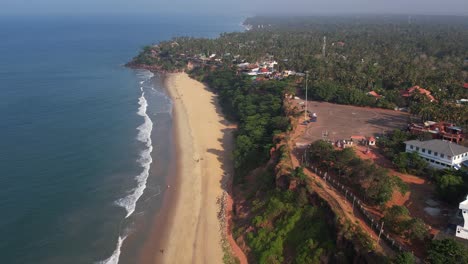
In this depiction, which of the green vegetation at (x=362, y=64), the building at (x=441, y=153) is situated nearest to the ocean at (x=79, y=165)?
the building at (x=441, y=153)

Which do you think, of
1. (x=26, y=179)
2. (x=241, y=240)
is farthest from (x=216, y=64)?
(x=241, y=240)

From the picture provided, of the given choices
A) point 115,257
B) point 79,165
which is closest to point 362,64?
point 79,165

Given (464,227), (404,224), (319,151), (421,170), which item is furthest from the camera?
(319,151)

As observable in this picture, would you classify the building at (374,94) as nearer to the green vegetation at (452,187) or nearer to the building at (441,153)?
the building at (441,153)

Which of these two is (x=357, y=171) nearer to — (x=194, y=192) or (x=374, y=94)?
(x=194, y=192)

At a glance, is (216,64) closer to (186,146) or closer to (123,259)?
(186,146)

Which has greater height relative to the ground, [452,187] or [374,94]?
[452,187]

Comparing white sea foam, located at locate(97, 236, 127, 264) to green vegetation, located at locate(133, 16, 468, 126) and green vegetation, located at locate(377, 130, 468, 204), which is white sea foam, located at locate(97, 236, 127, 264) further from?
green vegetation, located at locate(133, 16, 468, 126)
